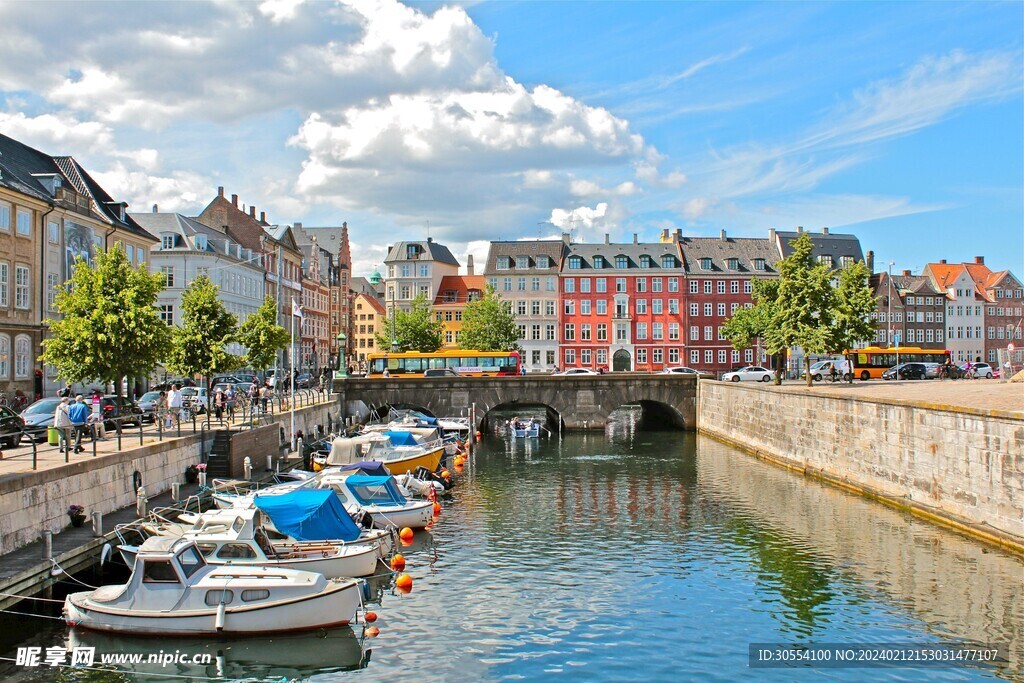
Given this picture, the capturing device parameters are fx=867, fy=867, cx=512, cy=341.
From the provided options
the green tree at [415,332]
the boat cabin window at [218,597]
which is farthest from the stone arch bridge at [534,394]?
the boat cabin window at [218,597]

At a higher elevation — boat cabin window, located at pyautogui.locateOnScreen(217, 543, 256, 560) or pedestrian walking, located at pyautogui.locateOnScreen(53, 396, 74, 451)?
pedestrian walking, located at pyautogui.locateOnScreen(53, 396, 74, 451)

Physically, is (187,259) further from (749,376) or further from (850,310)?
(850,310)

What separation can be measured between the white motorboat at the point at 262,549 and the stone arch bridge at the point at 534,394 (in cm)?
Result: 4099

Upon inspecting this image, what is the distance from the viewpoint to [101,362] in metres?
37.3

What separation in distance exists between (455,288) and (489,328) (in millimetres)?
25092

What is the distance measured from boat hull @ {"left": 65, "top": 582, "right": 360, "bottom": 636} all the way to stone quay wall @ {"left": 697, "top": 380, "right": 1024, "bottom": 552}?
20.8 meters

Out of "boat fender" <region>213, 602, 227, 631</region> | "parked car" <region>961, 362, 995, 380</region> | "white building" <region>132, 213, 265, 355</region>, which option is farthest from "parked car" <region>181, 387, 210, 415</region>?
"parked car" <region>961, 362, 995, 380</region>

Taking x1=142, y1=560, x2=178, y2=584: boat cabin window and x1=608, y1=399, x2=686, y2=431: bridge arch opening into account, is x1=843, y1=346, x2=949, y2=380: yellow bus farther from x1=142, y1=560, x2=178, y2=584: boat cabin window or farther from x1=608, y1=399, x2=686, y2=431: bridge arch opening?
x1=142, y1=560, x2=178, y2=584: boat cabin window

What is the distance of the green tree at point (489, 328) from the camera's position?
95625mm

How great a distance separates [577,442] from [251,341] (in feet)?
82.6

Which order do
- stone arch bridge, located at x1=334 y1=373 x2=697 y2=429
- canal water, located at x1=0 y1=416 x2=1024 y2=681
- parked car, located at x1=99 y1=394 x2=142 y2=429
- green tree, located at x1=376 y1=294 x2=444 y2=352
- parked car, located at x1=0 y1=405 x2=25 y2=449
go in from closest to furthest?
canal water, located at x1=0 y1=416 x2=1024 y2=681 → parked car, located at x1=0 y1=405 x2=25 y2=449 → parked car, located at x1=99 y1=394 x2=142 y2=429 → stone arch bridge, located at x1=334 y1=373 x2=697 y2=429 → green tree, located at x1=376 y1=294 x2=444 y2=352

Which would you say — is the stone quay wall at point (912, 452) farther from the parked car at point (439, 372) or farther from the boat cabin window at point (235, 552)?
the parked car at point (439, 372)

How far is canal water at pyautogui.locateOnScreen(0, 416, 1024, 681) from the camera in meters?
19.2

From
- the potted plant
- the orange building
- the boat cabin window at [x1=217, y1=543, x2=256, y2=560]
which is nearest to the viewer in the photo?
the boat cabin window at [x1=217, y1=543, x2=256, y2=560]
